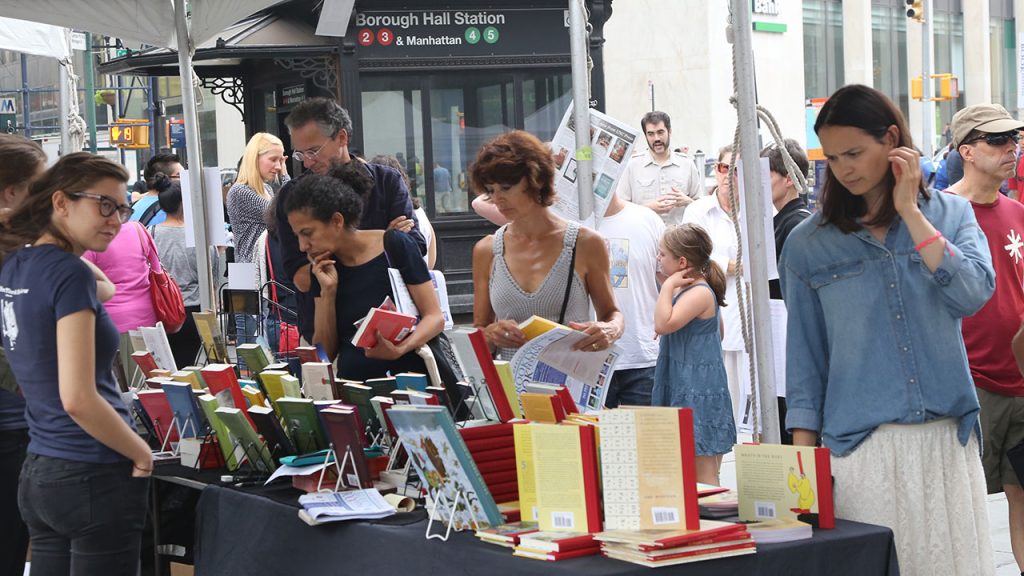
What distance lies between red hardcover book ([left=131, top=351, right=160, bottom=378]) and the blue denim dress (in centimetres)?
217

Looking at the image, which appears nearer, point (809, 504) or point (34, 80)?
point (809, 504)

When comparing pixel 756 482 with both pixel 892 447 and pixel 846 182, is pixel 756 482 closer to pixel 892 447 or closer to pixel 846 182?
pixel 892 447

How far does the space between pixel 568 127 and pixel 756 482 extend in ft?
9.81

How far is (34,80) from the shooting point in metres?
46.6

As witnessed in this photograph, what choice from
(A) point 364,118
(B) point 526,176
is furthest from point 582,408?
(A) point 364,118

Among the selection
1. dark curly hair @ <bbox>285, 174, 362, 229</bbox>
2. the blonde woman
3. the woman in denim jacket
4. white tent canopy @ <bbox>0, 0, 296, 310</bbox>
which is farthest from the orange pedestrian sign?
the woman in denim jacket

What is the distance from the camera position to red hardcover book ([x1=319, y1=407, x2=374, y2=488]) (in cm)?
369

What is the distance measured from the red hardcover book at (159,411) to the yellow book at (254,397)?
0.37 m

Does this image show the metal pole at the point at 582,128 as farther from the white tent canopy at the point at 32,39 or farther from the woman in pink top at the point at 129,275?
the white tent canopy at the point at 32,39

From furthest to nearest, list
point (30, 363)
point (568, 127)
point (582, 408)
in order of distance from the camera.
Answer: point (568, 127) → point (582, 408) → point (30, 363)

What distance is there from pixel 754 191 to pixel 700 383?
6.45 ft

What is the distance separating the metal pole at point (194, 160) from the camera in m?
6.84

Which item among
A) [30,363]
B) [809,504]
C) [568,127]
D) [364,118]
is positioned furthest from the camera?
[364,118]

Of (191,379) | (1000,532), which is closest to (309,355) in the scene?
(191,379)
